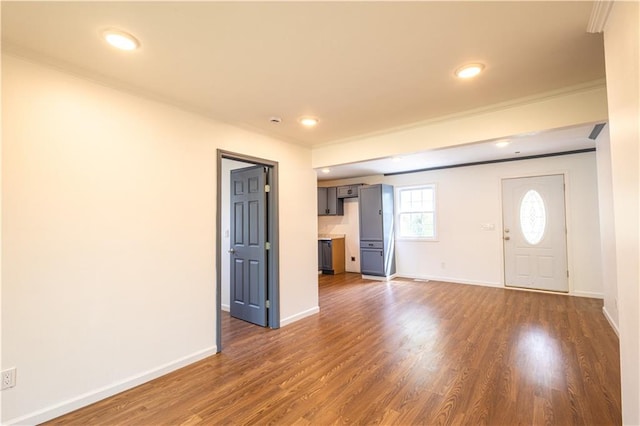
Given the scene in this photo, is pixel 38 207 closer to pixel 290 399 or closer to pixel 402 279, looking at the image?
pixel 290 399

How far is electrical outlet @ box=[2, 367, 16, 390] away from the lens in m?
1.74

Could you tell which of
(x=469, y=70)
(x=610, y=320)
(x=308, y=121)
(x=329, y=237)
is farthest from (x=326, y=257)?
(x=469, y=70)

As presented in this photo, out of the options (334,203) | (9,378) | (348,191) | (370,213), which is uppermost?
(348,191)

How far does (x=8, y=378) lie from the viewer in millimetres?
1760

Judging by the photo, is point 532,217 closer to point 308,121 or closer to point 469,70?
point 469,70

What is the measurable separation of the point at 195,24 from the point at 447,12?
1357mm

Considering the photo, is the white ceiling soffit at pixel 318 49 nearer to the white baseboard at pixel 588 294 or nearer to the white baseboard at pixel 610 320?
the white baseboard at pixel 610 320

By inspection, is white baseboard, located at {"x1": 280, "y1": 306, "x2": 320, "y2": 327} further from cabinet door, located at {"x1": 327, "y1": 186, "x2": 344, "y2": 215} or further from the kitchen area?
cabinet door, located at {"x1": 327, "y1": 186, "x2": 344, "y2": 215}

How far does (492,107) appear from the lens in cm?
274

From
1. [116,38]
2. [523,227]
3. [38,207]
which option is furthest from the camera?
[523,227]

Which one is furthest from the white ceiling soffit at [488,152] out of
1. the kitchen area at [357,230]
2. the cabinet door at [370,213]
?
the kitchen area at [357,230]

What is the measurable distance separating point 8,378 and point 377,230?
18.4 feet

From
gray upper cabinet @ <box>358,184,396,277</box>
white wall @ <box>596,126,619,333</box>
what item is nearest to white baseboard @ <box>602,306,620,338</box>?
white wall @ <box>596,126,619,333</box>

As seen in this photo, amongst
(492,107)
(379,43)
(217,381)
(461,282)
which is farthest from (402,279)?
(379,43)
